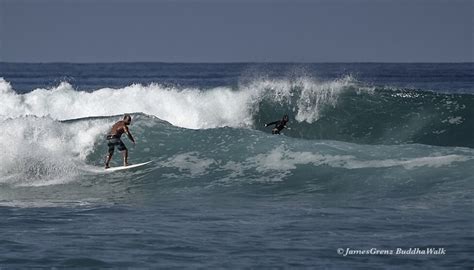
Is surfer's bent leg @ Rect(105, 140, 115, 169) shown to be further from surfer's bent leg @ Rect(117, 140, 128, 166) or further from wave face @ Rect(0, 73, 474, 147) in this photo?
wave face @ Rect(0, 73, 474, 147)

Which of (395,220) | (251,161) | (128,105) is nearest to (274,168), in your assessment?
(251,161)

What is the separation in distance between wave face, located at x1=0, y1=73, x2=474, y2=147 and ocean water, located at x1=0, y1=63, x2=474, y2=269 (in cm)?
5

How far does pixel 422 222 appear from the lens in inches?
509

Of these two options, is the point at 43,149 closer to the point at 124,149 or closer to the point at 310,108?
the point at 124,149

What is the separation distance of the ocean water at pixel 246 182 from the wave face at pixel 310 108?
0.05m

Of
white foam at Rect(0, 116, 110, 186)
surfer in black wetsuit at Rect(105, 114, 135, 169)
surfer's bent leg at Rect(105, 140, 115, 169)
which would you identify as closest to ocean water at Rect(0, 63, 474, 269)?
white foam at Rect(0, 116, 110, 186)

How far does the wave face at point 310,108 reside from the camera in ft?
78.1

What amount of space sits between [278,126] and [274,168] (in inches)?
147

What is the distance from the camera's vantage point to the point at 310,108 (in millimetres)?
25766

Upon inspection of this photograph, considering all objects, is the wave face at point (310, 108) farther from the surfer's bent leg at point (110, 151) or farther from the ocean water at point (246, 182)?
the surfer's bent leg at point (110, 151)

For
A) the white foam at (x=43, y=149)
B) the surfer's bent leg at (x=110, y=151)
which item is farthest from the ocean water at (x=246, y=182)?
the surfer's bent leg at (x=110, y=151)

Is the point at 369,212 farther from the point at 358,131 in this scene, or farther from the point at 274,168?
the point at 358,131

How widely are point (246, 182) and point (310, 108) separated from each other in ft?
28.8

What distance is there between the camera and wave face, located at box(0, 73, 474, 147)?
23.8 meters
